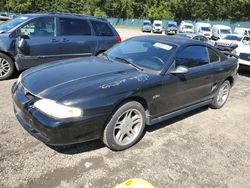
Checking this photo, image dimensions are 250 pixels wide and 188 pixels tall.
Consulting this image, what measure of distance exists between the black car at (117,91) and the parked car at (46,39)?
2.56 metres

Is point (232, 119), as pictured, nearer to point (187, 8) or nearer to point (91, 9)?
point (187, 8)

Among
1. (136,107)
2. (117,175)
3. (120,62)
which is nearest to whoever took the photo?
(117,175)

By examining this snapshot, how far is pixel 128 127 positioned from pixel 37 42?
3982 mm

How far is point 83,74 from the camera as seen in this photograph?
3543 mm

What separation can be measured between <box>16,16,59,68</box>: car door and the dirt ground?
2112 mm

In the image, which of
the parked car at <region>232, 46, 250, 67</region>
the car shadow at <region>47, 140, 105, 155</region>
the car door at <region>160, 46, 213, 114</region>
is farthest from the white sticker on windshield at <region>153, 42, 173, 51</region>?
the parked car at <region>232, 46, 250, 67</region>

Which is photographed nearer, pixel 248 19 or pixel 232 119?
pixel 232 119

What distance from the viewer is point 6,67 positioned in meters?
6.25

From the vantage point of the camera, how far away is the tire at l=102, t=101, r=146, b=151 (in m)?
3.34

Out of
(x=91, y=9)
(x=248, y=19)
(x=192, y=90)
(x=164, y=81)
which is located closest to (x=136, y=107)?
(x=164, y=81)

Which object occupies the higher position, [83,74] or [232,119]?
[83,74]

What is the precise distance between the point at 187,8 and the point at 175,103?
55298 mm

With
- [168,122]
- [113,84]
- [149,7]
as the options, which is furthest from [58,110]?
[149,7]

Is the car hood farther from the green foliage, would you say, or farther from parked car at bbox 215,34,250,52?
the green foliage
